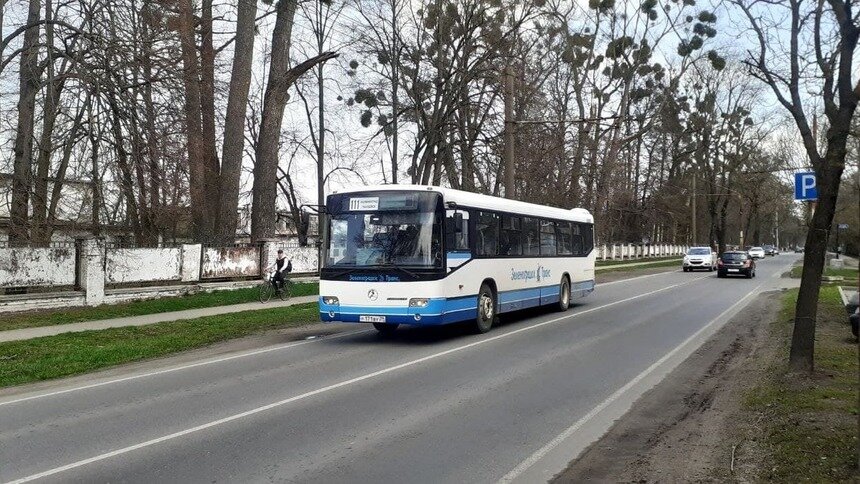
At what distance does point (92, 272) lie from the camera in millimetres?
18922

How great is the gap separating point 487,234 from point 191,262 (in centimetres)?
1150

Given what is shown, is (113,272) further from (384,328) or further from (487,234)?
(487,234)

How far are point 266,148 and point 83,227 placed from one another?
9.19 meters

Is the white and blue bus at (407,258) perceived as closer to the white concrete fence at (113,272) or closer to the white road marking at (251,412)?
the white road marking at (251,412)

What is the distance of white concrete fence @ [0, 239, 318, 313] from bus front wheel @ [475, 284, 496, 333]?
34.5 ft

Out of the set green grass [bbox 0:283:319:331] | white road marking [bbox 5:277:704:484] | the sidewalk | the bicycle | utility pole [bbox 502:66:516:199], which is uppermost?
utility pole [bbox 502:66:516:199]

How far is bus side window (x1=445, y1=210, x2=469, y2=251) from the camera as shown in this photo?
1355 centimetres

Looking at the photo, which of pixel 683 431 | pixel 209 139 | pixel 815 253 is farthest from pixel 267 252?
pixel 683 431

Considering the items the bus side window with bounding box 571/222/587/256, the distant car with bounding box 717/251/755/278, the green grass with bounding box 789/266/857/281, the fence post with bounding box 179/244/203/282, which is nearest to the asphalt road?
the bus side window with bounding box 571/222/587/256

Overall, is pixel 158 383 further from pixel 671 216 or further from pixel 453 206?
pixel 671 216

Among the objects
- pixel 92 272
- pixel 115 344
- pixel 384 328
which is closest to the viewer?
pixel 115 344

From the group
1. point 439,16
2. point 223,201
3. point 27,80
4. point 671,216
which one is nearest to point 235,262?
point 223,201

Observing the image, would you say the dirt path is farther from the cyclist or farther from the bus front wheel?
the cyclist

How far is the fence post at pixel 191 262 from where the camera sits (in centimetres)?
2247
